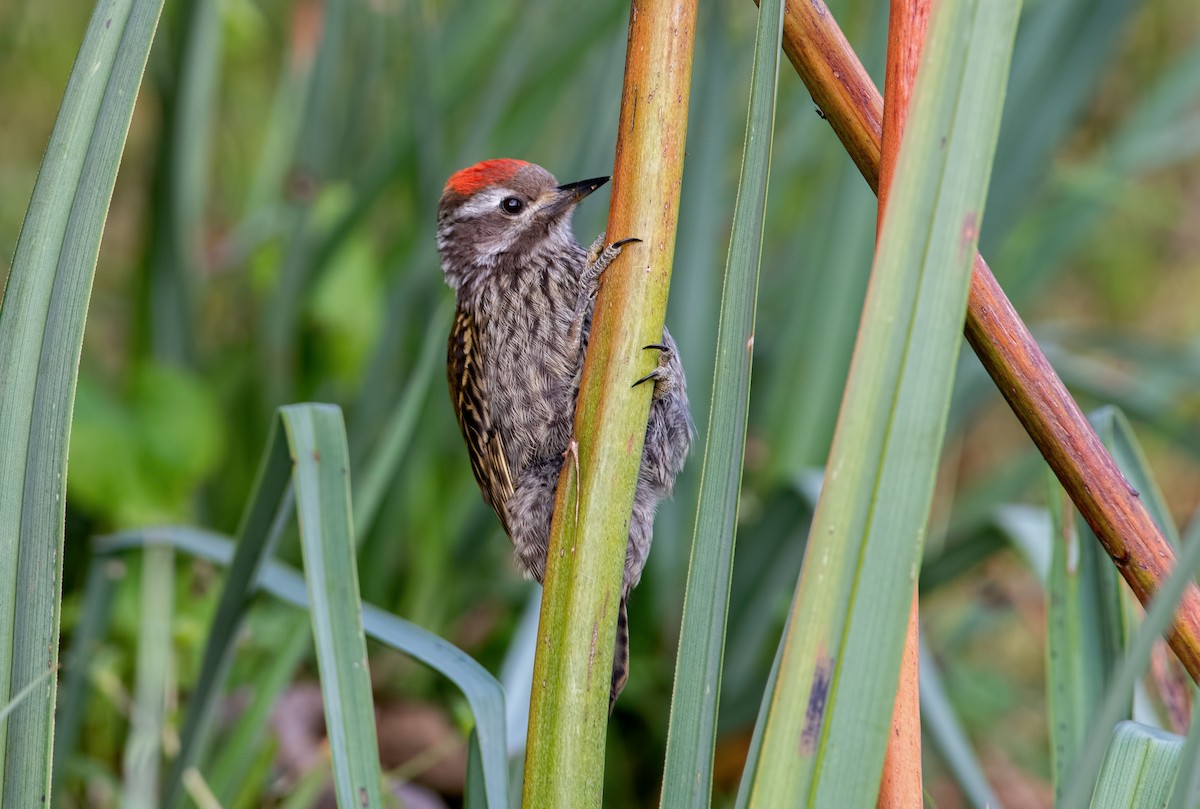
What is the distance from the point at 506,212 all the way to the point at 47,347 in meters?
1.55

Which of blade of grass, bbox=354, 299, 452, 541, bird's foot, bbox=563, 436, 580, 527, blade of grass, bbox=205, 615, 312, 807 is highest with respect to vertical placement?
blade of grass, bbox=354, 299, 452, 541

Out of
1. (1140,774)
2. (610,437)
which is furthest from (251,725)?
(1140,774)

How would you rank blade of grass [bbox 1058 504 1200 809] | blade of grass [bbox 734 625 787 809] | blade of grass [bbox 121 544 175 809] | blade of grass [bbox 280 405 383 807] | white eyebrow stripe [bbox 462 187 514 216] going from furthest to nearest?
1. white eyebrow stripe [bbox 462 187 514 216]
2. blade of grass [bbox 121 544 175 809]
3. blade of grass [bbox 280 405 383 807]
4. blade of grass [bbox 734 625 787 809]
5. blade of grass [bbox 1058 504 1200 809]

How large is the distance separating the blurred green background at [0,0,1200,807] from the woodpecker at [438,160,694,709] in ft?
0.70

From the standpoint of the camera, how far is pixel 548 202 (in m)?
2.59

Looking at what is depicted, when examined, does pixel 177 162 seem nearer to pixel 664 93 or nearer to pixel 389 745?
pixel 389 745

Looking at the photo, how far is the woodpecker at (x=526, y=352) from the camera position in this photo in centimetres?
221

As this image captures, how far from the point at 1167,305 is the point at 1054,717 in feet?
16.5

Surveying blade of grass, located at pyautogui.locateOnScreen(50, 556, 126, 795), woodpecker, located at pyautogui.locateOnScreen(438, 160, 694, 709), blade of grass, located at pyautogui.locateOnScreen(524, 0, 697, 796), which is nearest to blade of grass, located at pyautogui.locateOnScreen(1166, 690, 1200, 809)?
blade of grass, located at pyautogui.locateOnScreen(524, 0, 697, 796)

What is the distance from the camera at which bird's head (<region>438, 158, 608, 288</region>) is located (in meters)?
2.59

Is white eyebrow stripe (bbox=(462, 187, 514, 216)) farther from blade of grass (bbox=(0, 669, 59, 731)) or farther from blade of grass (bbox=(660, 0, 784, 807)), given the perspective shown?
blade of grass (bbox=(0, 669, 59, 731))

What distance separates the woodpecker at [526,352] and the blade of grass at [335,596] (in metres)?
0.63

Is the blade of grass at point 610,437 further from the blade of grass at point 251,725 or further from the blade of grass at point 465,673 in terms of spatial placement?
the blade of grass at point 251,725

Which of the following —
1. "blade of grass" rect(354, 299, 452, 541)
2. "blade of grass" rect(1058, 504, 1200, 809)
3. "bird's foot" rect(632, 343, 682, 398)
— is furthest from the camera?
"blade of grass" rect(354, 299, 452, 541)
